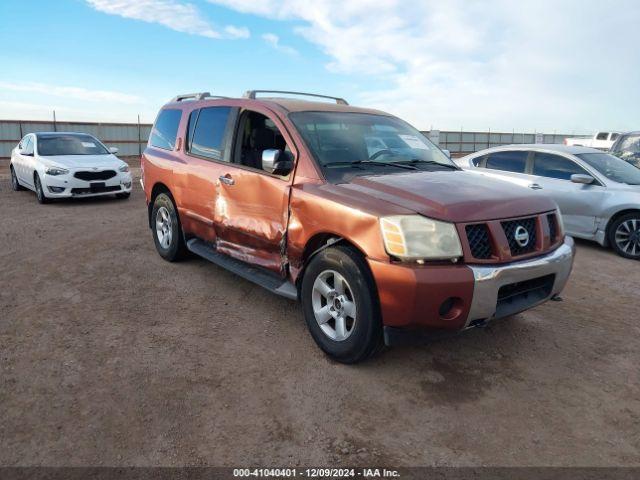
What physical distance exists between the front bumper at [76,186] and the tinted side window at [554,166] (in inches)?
335

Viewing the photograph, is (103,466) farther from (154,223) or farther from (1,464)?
(154,223)

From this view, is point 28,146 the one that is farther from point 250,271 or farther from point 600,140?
point 600,140

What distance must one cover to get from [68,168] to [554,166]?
366 inches

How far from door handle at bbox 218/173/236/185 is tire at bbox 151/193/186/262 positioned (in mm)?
1243

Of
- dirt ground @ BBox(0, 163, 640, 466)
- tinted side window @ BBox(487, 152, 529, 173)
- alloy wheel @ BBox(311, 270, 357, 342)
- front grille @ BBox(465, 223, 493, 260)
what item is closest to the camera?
dirt ground @ BBox(0, 163, 640, 466)

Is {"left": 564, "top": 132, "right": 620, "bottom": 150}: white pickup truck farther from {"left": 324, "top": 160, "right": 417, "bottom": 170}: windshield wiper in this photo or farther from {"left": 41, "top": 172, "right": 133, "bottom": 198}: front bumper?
{"left": 324, "top": 160, "right": 417, "bottom": 170}: windshield wiper

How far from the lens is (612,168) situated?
7332 mm

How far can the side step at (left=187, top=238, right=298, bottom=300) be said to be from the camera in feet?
12.6

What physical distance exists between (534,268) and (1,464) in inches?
127

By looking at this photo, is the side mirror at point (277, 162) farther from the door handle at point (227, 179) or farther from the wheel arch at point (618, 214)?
the wheel arch at point (618, 214)

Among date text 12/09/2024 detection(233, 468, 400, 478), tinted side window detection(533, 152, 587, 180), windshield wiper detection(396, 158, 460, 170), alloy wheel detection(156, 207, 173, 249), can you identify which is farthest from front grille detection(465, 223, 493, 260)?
tinted side window detection(533, 152, 587, 180)

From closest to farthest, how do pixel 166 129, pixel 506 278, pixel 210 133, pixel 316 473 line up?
pixel 316 473, pixel 506 278, pixel 210 133, pixel 166 129

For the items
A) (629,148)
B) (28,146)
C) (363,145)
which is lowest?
(28,146)

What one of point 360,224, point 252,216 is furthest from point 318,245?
point 252,216
